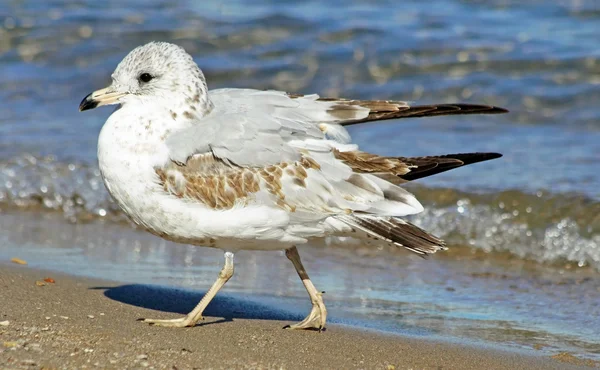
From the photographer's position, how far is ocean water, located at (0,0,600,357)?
606 cm

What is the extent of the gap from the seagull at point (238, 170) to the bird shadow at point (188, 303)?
0.34 metres

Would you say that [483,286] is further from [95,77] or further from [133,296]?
[95,77]

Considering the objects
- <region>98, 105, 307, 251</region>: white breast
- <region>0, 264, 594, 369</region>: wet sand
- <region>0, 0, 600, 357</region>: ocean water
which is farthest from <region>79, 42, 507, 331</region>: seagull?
<region>0, 0, 600, 357</region>: ocean water

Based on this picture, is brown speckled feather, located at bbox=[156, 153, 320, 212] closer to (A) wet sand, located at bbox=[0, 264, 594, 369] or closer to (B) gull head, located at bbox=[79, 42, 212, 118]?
(B) gull head, located at bbox=[79, 42, 212, 118]

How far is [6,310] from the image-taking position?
4.76m

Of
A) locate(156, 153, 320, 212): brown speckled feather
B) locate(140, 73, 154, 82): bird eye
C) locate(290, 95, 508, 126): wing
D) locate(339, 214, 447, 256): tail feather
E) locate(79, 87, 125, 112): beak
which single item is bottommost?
locate(339, 214, 447, 256): tail feather

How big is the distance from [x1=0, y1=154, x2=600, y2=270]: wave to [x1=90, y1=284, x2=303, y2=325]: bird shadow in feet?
6.70

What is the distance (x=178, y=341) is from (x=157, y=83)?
4.50ft

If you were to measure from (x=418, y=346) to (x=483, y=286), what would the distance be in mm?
1572

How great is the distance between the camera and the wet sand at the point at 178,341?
415 centimetres

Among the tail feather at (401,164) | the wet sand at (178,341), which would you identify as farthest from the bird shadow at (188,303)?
the tail feather at (401,164)

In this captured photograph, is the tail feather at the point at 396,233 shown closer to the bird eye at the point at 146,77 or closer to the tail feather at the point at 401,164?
the tail feather at the point at 401,164

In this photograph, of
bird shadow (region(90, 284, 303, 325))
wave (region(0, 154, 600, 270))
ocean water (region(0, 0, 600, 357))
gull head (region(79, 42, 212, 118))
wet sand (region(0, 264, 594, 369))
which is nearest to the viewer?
wet sand (region(0, 264, 594, 369))

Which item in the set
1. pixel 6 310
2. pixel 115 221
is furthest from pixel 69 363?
pixel 115 221
